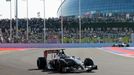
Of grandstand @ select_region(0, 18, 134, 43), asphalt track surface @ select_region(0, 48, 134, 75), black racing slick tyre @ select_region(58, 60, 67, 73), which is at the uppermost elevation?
grandstand @ select_region(0, 18, 134, 43)

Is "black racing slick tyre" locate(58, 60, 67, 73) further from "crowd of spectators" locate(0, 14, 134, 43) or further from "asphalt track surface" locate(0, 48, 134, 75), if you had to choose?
"crowd of spectators" locate(0, 14, 134, 43)

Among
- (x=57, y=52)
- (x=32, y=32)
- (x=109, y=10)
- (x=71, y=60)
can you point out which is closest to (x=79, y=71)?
(x=71, y=60)

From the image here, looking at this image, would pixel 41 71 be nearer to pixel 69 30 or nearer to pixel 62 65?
pixel 62 65

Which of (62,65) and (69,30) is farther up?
(69,30)

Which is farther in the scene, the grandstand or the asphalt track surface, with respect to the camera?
the grandstand

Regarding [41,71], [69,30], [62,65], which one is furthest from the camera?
[69,30]

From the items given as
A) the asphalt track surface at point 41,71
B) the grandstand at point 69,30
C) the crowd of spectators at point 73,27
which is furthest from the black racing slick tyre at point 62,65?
the crowd of spectators at point 73,27

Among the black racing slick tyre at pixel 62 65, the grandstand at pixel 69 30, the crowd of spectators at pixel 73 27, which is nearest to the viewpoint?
the black racing slick tyre at pixel 62 65

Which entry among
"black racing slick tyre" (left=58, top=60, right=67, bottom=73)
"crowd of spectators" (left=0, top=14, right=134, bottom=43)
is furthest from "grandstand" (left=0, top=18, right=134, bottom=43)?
"black racing slick tyre" (left=58, top=60, right=67, bottom=73)

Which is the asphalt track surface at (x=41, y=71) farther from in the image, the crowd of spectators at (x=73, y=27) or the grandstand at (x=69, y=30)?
the crowd of spectators at (x=73, y=27)

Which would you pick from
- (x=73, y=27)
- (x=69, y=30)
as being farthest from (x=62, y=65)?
(x=73, y=27)

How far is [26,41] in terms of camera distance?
9450cm

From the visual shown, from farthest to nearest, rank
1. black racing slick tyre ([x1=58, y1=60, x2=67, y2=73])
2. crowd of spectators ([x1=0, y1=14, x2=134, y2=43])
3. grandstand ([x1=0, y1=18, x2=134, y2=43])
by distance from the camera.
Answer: crowd of spectators ([x1=0, y1=14, x2=134, y2=43])
grandstand ([x1=0, y1=18, x2=134, y2=43])
black racing slick tyre ([x1=58, y1=60, x2=67, y2=73])

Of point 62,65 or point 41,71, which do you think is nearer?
point 62,65
